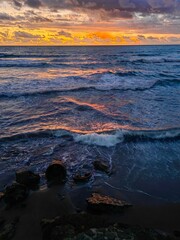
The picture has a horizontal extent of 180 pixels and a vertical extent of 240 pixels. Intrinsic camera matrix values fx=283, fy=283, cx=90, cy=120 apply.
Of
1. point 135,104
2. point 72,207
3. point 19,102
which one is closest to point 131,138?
point 72,207

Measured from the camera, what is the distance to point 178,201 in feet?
21.1

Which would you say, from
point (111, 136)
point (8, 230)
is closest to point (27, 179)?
point (8, 230)

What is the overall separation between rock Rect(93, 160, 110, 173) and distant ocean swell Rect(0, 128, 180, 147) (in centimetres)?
174

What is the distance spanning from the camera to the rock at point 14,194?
6199mm

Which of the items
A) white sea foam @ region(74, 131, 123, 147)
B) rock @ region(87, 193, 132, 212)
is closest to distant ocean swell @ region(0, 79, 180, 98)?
white sea foam @ region(74, 131, 123, 147)

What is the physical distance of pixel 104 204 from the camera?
6008 mm

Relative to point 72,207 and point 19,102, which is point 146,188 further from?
point 19,102

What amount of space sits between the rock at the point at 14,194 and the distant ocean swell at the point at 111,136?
3.89 meters

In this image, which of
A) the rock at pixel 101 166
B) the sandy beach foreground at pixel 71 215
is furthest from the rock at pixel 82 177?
the sandy beach foreground at pixel 71 215

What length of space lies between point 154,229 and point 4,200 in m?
3.24

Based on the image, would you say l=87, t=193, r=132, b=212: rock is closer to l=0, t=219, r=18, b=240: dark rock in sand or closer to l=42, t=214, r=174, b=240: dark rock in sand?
l=42, t=214, r=174, b=240: dark rock in sand

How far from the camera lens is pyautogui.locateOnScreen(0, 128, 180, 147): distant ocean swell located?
1009cm

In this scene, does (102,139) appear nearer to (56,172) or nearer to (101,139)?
(101,139)

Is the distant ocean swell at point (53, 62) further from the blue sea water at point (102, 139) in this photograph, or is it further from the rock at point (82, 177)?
the rock at point (82, 177)
